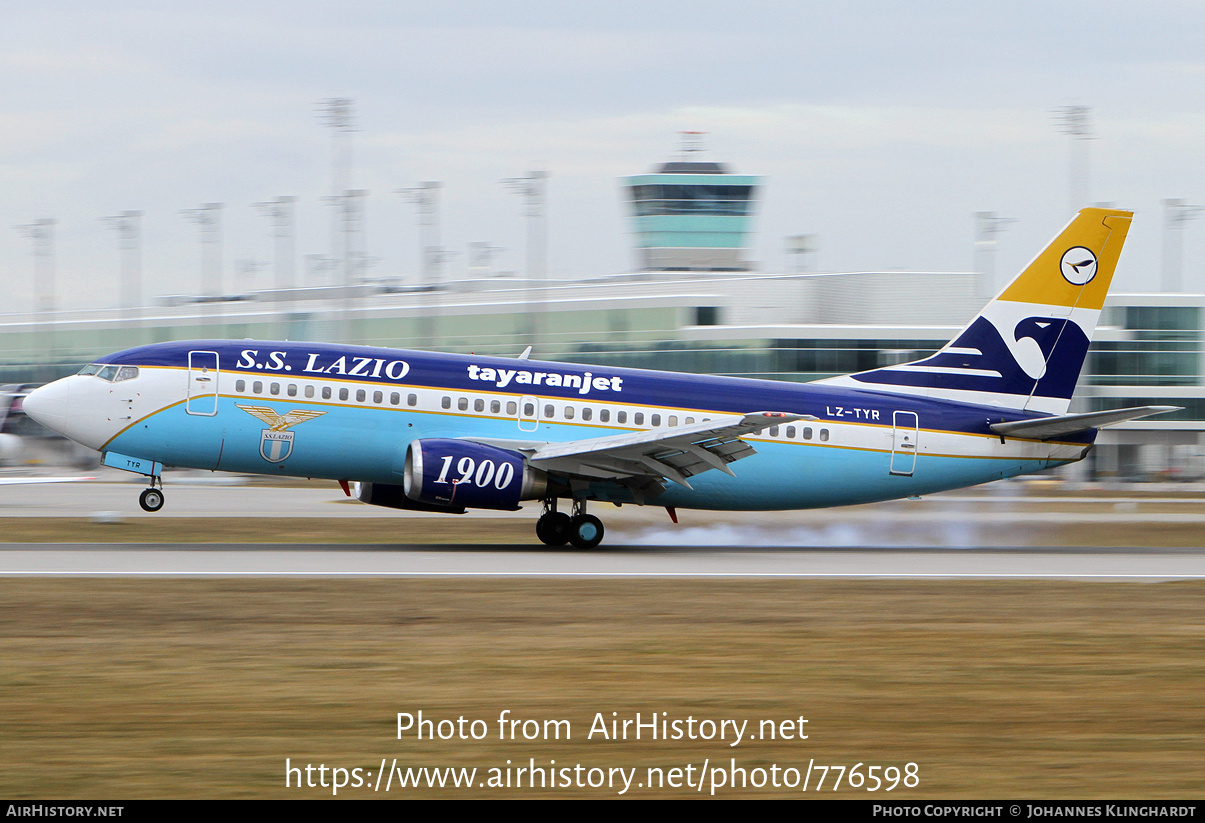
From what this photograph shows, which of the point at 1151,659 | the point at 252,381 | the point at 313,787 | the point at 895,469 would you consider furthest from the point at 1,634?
the point at 895,469

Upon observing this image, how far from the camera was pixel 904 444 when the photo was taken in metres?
27.4

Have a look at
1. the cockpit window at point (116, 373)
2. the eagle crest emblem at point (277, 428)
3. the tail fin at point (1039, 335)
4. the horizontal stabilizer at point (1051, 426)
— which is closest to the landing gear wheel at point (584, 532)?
the eagle crest emblem at point (277, 428)

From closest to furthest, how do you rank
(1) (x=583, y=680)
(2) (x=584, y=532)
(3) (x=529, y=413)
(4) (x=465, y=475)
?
(1) (x=583, y=680) < (4) (x=465, y=475) < (3) (x=529, y=413) < (2) (x=584, y=532)

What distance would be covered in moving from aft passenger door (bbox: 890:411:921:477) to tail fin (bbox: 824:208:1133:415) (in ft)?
3.37

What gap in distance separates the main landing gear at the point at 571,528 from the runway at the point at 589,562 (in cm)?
36

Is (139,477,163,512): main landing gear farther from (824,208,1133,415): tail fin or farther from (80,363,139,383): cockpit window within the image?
(824,208,1133,415): tail fin

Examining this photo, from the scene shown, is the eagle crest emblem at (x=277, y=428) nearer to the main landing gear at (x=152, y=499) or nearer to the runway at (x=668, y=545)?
the runway at (x=668, y=545)

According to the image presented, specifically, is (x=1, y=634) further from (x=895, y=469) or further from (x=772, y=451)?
(x=895, y=469)

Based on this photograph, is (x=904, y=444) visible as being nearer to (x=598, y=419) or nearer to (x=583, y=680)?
(x=598, y=419)

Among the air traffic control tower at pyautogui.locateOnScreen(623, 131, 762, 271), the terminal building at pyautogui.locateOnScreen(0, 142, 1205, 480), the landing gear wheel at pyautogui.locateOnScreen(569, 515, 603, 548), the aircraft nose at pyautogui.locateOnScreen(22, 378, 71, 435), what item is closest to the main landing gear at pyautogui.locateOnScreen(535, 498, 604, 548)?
the landing gear wheel at pyautogui.locateOnScreen(569, 515, 603, 548)

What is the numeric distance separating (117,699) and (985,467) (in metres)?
21.2

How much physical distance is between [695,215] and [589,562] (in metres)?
73.2

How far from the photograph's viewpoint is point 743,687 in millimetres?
12219

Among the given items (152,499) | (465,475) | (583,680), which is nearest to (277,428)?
(152,499)
